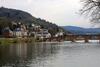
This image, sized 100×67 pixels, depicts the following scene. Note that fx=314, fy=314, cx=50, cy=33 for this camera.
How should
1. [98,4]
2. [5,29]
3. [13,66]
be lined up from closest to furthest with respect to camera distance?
[98,4], [13,66], [5,29]

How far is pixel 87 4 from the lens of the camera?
43.1ft

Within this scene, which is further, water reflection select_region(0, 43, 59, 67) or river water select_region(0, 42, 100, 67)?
water reflection select_region(0, 43, 59, 67)

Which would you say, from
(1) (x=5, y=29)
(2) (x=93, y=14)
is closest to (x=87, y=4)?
(2) (x=93, y=14)

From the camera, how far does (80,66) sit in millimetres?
35531

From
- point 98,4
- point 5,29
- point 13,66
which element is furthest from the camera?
point 5,29

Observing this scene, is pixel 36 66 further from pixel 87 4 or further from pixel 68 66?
pixel 87 4

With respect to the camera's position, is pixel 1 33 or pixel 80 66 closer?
pixel 80 66

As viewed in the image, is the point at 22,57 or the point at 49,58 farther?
the point at 22,57

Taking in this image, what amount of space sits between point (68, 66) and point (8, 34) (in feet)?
507

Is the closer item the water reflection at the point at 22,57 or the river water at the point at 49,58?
the river water at the point at 49,58

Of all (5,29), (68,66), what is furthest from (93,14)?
(5,29)

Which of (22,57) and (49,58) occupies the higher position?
(22,57)

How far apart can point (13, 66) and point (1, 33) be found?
146 metres

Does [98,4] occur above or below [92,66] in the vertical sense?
above
